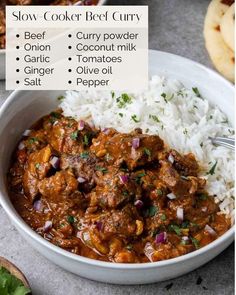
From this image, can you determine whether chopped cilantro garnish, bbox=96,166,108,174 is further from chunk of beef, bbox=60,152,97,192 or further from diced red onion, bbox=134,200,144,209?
diced red onion, bbox=134,200,144,209

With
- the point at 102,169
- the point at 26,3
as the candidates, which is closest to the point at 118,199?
the point at 102,169

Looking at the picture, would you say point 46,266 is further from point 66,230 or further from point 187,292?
point 187,292

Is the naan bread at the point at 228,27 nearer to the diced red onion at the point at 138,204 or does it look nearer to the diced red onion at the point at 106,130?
the diced red onion at the point at 106,130

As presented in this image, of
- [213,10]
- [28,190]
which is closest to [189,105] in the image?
[213,10]

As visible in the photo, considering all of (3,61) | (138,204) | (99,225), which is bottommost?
(99,225)

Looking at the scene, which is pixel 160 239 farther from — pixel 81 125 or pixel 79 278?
pixel 81 125

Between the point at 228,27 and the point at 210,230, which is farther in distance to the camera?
the point at 228,27
